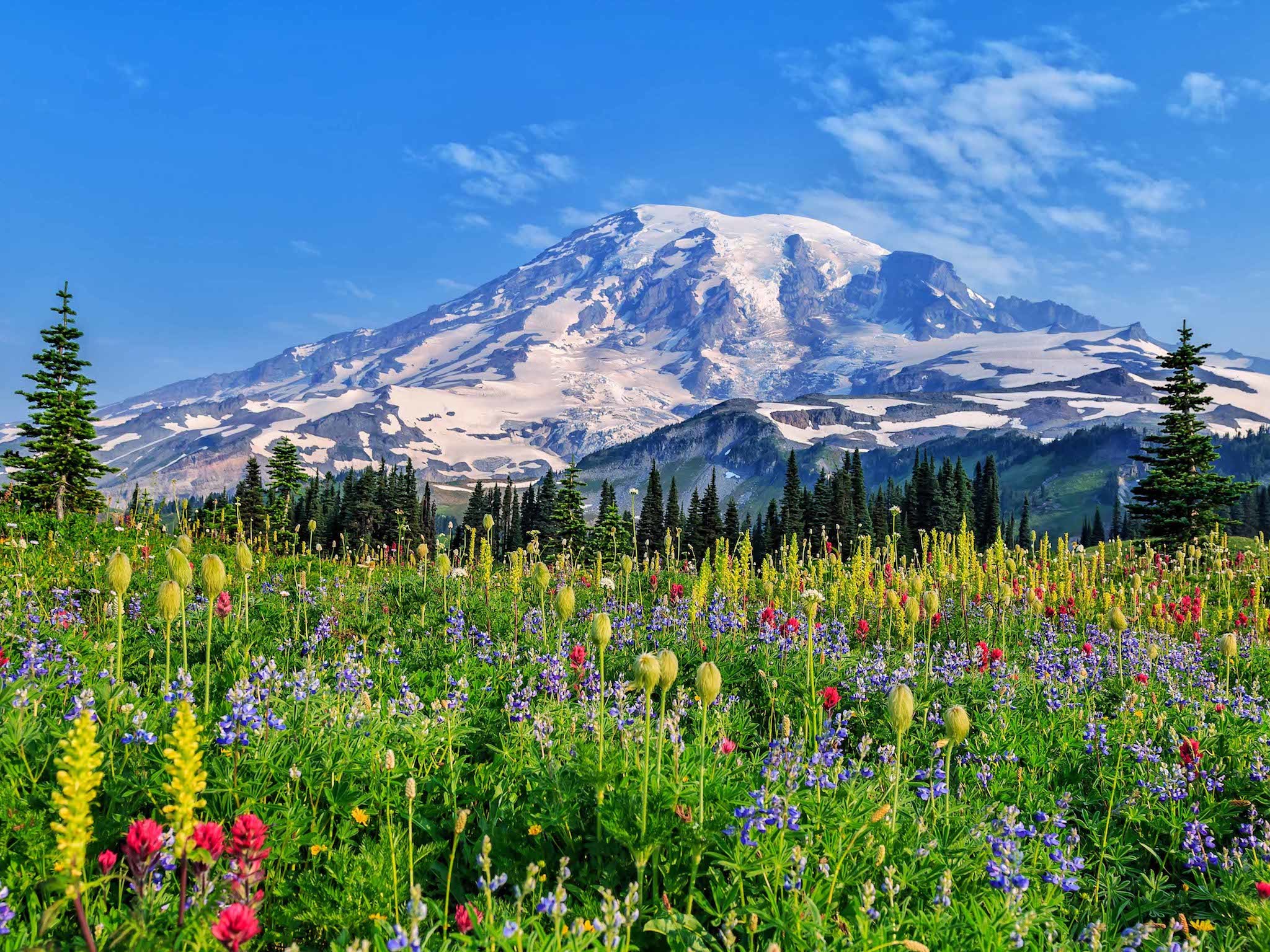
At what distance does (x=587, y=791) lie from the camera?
371 centimetres

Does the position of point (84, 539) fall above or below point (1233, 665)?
above

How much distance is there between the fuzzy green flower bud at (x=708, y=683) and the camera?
3234 mm

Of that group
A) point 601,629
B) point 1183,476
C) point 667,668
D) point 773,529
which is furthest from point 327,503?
point 667,668

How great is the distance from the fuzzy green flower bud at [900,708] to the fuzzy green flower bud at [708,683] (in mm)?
798

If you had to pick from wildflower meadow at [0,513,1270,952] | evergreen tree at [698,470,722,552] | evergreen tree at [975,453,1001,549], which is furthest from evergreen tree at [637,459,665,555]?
wildflower meadow at [0,513,1270,952]

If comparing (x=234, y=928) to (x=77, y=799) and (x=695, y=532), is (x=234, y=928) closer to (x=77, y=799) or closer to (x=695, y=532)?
(x=77, y=799)

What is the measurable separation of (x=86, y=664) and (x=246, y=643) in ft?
6.34

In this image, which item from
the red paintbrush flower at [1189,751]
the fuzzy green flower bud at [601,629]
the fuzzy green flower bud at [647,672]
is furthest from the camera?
the red paintbrush flower at [1189,751]

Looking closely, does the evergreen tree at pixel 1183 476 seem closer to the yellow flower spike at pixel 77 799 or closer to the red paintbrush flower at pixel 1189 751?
the red paintbrush flower at pixel 1189 751

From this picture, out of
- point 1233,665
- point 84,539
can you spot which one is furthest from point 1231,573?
point 84,539

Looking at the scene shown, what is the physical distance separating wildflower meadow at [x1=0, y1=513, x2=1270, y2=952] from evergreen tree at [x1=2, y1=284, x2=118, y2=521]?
2150 cm

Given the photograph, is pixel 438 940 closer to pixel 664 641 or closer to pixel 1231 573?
pixel 664 641

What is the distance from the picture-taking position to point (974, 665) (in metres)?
8.27

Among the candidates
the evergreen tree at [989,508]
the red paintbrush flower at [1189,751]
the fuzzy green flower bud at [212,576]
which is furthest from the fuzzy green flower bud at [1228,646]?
the evergreen tree at [989,508]
